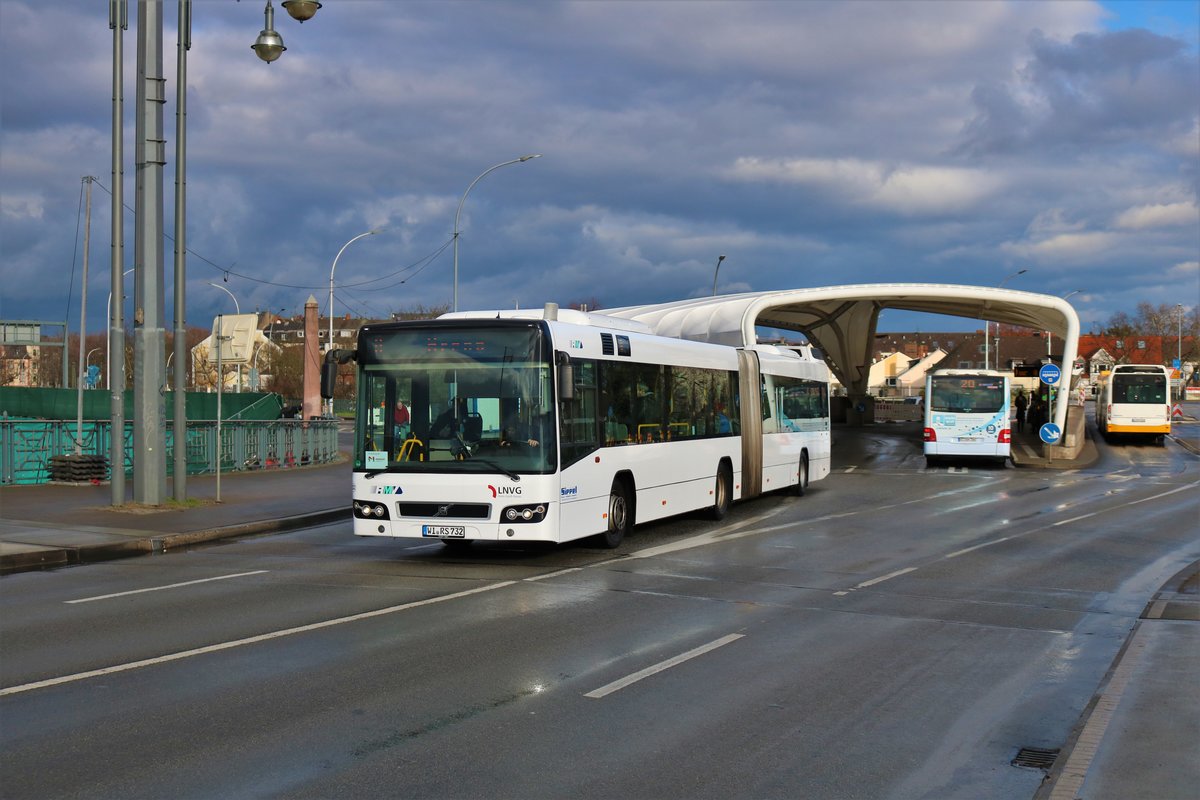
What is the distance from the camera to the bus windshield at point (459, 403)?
1325 centimetres

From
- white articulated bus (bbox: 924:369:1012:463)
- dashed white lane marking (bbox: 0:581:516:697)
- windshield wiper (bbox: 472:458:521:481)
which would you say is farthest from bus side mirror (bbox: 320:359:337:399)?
white articulated bus (bbox: 924:369:1012:463)

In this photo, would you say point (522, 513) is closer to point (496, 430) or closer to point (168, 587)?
point (496, 430)

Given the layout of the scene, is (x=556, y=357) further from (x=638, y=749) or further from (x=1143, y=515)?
(x=1143, y=515)

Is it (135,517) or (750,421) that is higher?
(750,421)

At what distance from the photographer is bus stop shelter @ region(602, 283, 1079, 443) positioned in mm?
41812

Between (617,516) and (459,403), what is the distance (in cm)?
306

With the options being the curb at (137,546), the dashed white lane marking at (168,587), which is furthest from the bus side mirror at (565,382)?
the curb at (137,546)

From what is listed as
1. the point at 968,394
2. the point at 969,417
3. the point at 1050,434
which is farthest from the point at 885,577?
the point at 1050,434

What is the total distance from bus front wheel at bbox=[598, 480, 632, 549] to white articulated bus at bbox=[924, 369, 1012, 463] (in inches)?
878

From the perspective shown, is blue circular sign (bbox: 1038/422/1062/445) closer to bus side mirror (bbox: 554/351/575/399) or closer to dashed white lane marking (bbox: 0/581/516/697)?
bus side mirror (bbox: 554/351/575/399)

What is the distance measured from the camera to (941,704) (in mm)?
7406

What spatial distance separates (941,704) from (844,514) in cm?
1348

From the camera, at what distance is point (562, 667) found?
825 cm

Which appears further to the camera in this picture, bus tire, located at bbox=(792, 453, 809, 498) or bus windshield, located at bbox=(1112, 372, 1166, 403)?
bus windshield, located at bbox=(1112, 372, 1166, 403)
